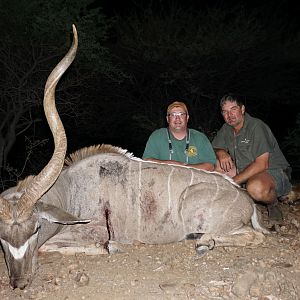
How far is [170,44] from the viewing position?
783 cm

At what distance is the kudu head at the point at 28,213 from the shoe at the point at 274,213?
1865 mm

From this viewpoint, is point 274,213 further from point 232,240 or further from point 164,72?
point 164,72

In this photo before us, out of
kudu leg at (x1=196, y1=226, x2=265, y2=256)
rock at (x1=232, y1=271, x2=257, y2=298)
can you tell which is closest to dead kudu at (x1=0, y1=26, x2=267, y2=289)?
kudu leg at (x1=196, y1=226, x2=265, y2=256)

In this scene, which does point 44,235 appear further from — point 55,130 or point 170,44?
point 170,44

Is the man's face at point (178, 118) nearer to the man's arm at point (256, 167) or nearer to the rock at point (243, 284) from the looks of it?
the man's arm at point (256, 167)

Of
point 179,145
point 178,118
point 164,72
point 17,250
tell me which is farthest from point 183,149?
point 164,72

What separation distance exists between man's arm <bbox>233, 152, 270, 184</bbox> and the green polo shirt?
0.28 meters

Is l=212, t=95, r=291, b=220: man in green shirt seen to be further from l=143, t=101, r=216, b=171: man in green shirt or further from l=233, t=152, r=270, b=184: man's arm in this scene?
l=143, t=101, r=216, b=171: man in green shirt

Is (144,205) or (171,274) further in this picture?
(144,205)

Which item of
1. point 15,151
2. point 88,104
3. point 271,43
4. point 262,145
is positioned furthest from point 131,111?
point 262,145

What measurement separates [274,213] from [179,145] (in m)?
0.96

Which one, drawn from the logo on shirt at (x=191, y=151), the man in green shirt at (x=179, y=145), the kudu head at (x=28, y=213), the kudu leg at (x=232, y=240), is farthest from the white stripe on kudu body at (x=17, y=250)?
the logo on shirt at (x=191, y=151)

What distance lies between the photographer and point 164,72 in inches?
313

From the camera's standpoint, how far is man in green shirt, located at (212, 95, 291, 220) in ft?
11.9
